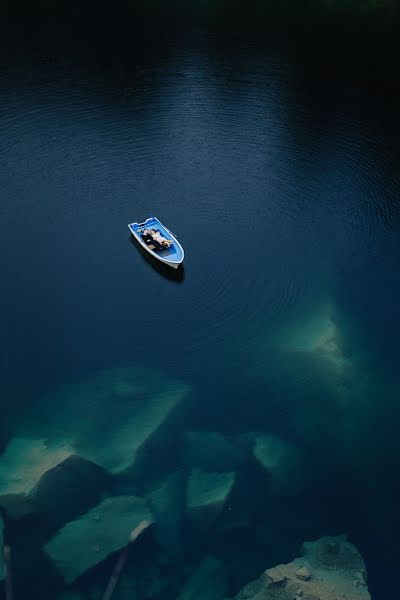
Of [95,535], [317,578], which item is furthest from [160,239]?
[317,578]

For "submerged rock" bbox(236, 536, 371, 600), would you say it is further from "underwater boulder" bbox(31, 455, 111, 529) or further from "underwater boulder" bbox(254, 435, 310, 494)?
"underwater boulder" bbox(31, 455, 111, 529)

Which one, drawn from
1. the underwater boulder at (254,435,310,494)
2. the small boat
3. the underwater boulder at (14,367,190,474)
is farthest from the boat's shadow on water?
the underwater boulder at (254,435,310,494)

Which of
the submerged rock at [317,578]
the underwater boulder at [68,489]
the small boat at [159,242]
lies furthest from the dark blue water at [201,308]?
the small boat at [159,242]

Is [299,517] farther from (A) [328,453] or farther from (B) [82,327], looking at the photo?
(B) [82,327]

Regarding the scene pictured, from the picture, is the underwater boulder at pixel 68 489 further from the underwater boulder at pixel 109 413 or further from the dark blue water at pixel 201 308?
the underwater boulder at pixel 109 413

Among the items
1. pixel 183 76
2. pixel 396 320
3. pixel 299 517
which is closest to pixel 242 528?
pixel 299 517

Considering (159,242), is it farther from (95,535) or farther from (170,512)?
(95,535)
